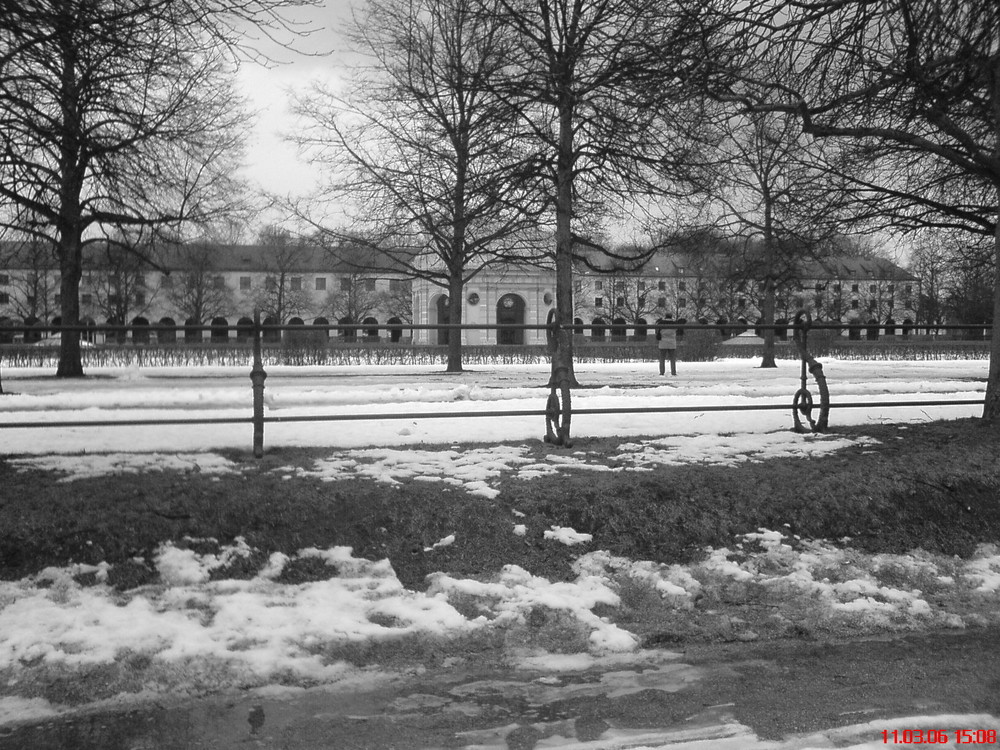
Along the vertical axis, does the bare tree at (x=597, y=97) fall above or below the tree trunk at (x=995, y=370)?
above

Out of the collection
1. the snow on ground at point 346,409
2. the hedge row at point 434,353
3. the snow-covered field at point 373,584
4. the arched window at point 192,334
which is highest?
the arched window at point 192,334

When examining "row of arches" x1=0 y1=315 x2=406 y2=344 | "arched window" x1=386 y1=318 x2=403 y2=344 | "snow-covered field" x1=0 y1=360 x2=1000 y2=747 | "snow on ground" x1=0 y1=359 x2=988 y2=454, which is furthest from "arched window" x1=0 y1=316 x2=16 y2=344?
"arched window" x1=386 y1=318 x2=403 y2=344

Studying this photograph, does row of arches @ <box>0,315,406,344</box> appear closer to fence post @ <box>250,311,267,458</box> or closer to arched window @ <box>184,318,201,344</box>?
arched window @ <box>184,318,201,344</box>

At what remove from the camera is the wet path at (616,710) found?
123 inches

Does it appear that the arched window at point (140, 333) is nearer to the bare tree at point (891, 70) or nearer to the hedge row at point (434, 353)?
the hedge row at point (434, 353)

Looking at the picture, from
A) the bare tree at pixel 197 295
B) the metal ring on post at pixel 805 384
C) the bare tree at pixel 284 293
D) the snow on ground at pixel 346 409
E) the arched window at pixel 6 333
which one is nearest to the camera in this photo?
the arched window at pixel 6 333

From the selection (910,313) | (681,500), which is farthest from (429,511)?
(910,313)

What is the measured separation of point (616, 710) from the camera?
3365 mm

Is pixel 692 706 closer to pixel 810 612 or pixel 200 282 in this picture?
pixel 810 612

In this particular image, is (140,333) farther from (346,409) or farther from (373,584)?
(373,584)

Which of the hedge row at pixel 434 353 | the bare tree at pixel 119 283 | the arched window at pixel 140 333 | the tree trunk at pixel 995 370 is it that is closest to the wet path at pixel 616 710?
the bare tree at pixel 119 283

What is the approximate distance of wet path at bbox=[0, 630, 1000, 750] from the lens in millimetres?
3115

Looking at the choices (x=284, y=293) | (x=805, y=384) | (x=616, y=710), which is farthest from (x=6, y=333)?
(x=284, y=293)

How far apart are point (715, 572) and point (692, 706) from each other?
1.81 m
